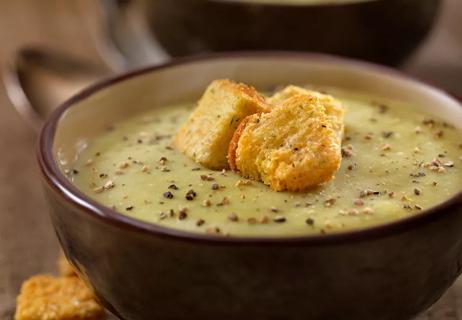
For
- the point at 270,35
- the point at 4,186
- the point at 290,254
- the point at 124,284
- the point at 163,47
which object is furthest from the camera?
the point at 163,47

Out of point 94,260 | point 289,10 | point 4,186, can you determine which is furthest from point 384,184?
point 4,186

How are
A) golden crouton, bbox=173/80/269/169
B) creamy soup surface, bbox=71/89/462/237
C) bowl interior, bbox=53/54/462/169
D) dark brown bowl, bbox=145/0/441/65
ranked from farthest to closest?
dark brown bowl, bbox=145/0/441/65
bowl interior, bbox=53/54/462/169
golden crouton, bbox=173/80/269/169
creamy soup surface, bbox=71/89/462/237

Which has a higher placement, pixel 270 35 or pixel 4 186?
pixel 270 35

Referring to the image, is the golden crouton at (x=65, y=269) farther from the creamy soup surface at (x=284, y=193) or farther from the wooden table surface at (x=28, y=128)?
the creamy soup surface at (x=284, y=193)

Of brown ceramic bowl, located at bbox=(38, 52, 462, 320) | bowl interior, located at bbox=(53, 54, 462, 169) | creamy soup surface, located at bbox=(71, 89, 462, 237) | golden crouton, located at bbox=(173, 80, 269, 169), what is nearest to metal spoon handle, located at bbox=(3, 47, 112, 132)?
bowl interior, located at bbox=(53, 54, 462, 169)

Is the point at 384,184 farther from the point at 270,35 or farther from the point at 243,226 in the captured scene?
the point at 270,35

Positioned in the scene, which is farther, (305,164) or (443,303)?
(443,303)

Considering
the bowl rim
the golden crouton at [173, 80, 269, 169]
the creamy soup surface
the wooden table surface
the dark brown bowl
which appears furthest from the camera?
the dark brown bowl

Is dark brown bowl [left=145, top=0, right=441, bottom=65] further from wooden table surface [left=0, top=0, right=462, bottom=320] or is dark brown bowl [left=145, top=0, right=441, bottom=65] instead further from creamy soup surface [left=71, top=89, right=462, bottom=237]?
creamy soup surface [left=71, top=89, right=462, bottom=237]
